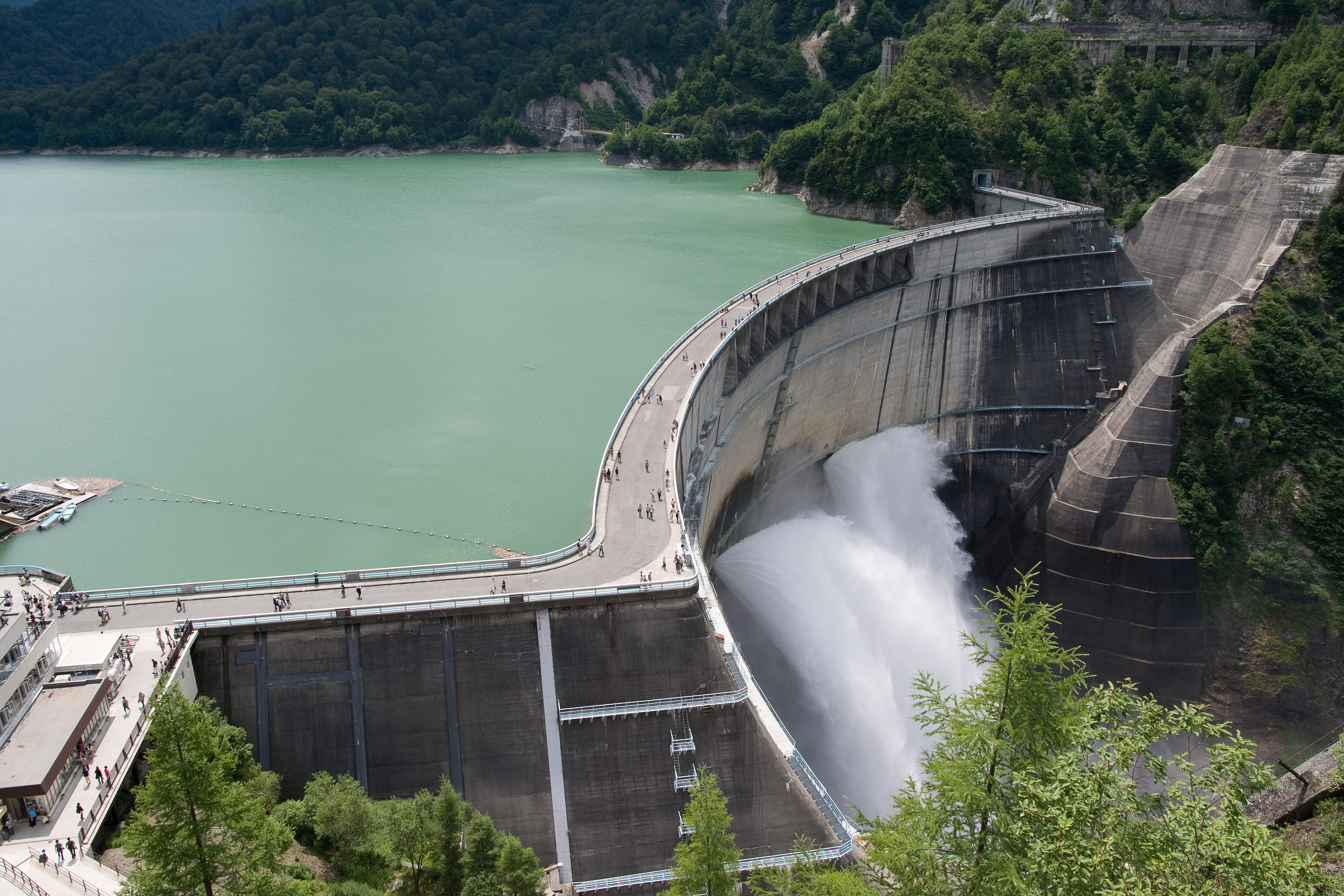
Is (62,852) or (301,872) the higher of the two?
(62,852)

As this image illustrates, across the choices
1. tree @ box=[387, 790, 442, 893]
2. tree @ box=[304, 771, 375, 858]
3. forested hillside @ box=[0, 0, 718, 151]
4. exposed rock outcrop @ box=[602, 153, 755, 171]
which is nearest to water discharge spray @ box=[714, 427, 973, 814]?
tree @ box=[387, 790, 442, 893]

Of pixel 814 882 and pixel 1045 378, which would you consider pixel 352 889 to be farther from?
pixel 1045 378

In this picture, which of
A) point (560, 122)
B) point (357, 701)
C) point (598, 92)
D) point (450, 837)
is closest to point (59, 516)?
point (357, 701)

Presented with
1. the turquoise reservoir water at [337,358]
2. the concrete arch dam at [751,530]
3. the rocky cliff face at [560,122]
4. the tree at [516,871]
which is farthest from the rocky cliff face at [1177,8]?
the rocky cliff face at [560,122]

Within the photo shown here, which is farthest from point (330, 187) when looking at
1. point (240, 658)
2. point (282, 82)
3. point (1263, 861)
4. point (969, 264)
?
point (1263, 861)

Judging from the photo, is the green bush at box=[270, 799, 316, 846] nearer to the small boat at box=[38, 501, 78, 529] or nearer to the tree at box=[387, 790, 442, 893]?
A: the tree at box=[387, 790, 442, 893]

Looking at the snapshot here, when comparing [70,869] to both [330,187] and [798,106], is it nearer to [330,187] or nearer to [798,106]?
[330,187]

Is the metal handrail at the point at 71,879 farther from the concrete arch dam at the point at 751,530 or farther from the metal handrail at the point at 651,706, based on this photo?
the metal handrail at the point at 651,706
